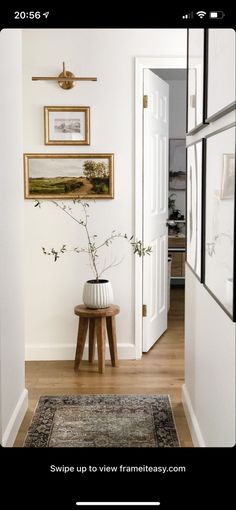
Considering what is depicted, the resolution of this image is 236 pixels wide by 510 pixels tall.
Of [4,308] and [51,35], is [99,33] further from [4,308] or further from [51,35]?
[4,308]

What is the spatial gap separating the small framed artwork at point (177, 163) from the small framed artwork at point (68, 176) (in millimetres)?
2966

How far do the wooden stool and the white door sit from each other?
36cm

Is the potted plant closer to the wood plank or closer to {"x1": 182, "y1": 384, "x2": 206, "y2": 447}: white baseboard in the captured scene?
the wood plank

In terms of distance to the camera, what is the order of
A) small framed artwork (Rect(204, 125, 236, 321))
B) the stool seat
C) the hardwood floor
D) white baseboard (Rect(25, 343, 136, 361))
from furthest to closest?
white baseboard (Rect(25, 343, 136, 361)) → the stool seat → the hardwood floor → small framed artwork (Rect(204, 125, 236, 321))

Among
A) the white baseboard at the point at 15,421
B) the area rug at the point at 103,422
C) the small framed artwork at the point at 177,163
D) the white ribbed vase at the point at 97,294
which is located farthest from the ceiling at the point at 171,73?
the white baseboard at the point at 15,421

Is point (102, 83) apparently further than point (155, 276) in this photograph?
No

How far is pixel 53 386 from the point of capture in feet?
12.3

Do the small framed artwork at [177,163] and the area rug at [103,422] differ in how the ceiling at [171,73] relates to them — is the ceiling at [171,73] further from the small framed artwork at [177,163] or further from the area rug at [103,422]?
the area rug at [103,422]

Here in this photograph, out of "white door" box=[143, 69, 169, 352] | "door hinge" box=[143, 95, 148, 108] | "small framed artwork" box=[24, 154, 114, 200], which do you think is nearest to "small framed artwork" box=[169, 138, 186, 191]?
"white door" box=[143, 69, 169, 352]

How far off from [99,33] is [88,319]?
1772 mm

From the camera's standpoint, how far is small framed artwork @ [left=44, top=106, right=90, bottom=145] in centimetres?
414
